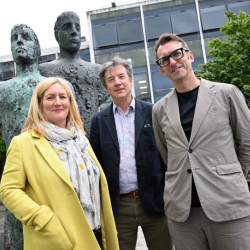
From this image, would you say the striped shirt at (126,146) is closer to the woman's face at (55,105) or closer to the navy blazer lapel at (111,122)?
the navy blazer lapel at (111,122)

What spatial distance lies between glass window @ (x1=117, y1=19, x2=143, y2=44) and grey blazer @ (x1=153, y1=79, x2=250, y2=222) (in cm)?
1996

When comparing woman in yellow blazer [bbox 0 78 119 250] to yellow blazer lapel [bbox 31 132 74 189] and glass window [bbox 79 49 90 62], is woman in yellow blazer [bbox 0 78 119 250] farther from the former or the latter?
glass window [bbox 79 49 90 62]

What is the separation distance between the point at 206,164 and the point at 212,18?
21.5m

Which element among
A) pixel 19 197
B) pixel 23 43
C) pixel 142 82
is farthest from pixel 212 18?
pixel 19 197

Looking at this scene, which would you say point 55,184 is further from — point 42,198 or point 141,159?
point 141,159

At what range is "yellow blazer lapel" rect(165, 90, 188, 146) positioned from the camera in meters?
2.25

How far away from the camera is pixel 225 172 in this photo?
2.07 meters

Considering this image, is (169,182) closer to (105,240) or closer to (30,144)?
(105,240)

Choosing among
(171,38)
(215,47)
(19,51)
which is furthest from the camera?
(215,47)

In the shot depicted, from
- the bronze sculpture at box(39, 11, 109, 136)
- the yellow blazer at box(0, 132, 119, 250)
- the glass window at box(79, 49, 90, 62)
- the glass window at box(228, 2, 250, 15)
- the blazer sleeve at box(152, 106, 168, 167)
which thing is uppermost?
the glass window at box(228, 2, 250, 15)

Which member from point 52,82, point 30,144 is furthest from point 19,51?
point 30,144

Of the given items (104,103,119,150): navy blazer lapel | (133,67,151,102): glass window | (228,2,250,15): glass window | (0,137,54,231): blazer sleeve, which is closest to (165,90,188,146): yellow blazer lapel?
(104,103,119,150): navy blazer lapel

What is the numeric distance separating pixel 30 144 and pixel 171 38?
1.50 m

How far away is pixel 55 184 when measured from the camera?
1966 mm
